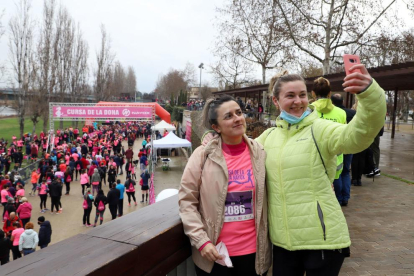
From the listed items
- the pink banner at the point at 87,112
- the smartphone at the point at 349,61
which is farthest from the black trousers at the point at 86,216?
the smartphone at the point at 349,61

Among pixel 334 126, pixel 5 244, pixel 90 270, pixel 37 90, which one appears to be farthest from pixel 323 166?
pixel 37 90

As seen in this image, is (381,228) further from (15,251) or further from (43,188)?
(43,188)

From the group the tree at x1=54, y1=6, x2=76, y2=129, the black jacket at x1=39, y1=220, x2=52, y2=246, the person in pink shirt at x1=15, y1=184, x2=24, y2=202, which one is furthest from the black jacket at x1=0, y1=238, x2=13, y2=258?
the tree at x1=54, y1=6, x2=76, y2=129

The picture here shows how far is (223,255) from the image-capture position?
1.60 m

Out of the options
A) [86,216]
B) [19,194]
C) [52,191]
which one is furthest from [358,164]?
[19,194]

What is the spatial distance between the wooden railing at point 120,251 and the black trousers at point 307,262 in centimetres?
52

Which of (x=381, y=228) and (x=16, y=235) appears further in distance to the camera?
(x=16, y=235)

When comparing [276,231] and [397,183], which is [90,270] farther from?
[397,183]

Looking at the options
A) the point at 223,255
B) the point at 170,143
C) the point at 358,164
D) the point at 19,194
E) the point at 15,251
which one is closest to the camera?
the point at 223,255

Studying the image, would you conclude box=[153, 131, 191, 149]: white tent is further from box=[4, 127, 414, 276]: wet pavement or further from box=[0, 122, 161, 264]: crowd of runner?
box=[4, 127, 414, 276]: wet pavement

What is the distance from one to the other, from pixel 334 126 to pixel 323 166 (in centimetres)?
22

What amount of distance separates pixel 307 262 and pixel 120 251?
1059 millimetres

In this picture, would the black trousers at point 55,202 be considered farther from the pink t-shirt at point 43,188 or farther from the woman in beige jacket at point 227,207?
the woman in beige jacket at point 227,207

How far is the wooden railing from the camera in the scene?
38.9 inches
